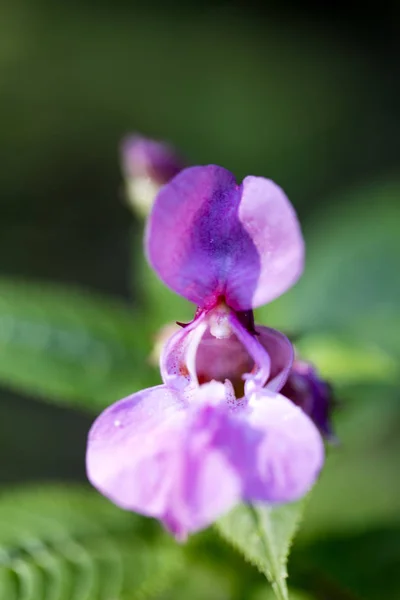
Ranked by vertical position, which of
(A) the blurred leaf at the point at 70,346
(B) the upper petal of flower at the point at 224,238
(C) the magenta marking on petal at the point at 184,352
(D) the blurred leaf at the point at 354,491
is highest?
(B) the upper petal of flower at the point at 224,238

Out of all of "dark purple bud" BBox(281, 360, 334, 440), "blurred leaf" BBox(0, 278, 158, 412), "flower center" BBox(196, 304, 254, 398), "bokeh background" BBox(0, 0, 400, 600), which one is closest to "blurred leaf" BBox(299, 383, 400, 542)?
"bokeh background" BBox(0, 0, 400, 600)

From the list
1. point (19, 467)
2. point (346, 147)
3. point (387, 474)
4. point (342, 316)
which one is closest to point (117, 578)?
point (342, 316)

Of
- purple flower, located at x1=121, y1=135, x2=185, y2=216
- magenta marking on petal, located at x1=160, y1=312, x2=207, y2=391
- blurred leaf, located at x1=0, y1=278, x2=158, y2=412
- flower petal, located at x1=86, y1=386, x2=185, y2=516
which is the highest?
purple flower, located at x1=121, y1=135, x2=185, y2=216

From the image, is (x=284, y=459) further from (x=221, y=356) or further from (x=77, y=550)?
(x=77, y=550)

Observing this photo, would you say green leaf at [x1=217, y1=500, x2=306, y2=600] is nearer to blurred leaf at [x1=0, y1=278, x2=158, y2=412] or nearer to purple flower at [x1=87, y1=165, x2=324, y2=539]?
purple flower at [x1=87, y1=165, x2=324, y2=539]

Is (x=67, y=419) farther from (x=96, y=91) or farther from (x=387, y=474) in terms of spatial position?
(x=96, y=91)

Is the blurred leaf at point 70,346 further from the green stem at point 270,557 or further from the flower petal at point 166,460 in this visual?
the flower petal at point 166,460

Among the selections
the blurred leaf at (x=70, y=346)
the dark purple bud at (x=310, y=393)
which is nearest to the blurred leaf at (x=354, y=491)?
the dark purple bud at (x=310, y=393)
